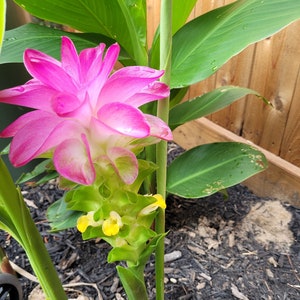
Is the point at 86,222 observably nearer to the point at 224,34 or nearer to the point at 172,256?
the point at 224,34

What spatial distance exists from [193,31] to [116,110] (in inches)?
16.9

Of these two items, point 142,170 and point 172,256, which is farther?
point 172,256

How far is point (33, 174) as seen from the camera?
1.00m

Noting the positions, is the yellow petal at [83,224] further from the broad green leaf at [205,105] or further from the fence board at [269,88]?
the fence board at [269,88]

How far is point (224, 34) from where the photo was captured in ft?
2.10

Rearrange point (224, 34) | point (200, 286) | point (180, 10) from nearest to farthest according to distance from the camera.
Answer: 1. point (224, 34)
2. point (180, 10)
3. point (200, 286)

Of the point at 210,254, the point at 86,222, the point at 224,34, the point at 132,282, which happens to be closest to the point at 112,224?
the point at 86,222

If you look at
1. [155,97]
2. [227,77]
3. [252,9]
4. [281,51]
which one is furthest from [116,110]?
[227,77]

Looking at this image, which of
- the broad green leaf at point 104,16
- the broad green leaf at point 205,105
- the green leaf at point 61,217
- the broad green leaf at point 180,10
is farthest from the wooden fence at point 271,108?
the green leaf at point 61,217

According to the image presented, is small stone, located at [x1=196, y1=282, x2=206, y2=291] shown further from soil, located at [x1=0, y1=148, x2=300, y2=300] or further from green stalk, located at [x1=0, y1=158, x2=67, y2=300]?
green stalk, located at [x1=0, y1=158, x2=67, y2=300]

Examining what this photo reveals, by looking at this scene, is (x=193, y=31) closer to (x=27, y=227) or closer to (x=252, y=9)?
(x=252, y=9)

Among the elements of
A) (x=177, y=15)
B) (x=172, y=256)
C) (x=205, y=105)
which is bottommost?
(x=172, y=256)

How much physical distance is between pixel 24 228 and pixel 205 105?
594 mm

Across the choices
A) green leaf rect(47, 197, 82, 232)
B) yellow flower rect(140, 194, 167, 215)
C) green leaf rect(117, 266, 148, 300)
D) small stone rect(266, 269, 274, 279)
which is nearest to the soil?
small stone rect(266, 269, 274, 279)
